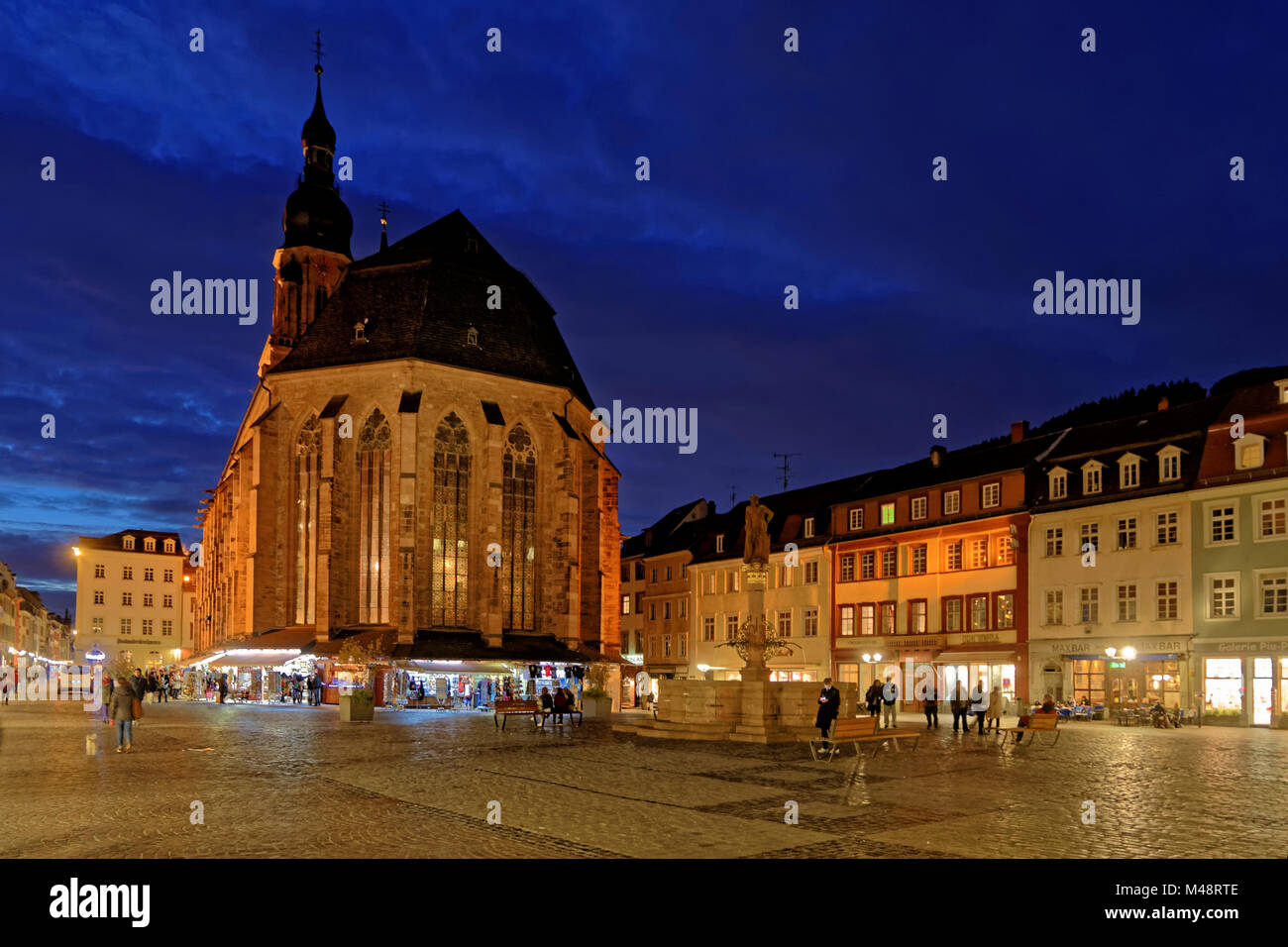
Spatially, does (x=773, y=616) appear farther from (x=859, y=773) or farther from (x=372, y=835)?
(x=372, y=835)

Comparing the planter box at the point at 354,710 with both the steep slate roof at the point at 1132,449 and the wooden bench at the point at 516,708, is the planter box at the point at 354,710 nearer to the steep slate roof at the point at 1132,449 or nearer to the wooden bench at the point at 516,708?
the wooden bench at the point at 516,708

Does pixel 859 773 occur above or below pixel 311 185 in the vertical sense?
below

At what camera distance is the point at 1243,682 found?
120ft

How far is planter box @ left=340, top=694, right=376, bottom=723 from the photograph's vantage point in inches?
1331

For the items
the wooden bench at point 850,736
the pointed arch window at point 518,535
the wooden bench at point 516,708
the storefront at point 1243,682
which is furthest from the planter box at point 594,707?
the storefront at point 1243,682

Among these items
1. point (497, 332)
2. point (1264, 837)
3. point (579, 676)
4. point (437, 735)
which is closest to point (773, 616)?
point (579, 676)

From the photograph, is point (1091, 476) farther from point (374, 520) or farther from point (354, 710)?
point (374, 520)

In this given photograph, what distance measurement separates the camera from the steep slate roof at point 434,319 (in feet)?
180

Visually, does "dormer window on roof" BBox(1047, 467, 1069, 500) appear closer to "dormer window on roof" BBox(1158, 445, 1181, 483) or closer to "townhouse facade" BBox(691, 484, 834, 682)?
"dormer window on roof" BBox(1158, 445, 1181, 483)

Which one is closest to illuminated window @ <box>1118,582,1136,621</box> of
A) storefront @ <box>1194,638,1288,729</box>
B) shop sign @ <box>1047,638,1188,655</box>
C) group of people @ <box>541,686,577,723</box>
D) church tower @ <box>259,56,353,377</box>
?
shop sign @ <box>1047,638,1188,655</box>

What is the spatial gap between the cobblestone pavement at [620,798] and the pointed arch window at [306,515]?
92.0ft

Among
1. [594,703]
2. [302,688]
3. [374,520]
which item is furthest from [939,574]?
[302,688]

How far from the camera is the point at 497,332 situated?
57.1 metres

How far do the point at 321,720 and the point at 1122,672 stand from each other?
2721 centimetres
